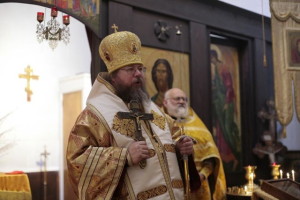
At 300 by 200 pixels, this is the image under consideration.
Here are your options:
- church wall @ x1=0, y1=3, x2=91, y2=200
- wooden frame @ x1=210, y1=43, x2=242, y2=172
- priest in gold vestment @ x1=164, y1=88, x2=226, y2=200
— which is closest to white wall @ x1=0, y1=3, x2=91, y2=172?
church wall @ x1=0, y1=3, x2=91, y2=200

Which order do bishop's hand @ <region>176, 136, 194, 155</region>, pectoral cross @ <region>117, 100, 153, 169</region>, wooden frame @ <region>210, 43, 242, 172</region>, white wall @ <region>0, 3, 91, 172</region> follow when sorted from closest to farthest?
pectoral cross @ <region>117, 100, 153, 169</region>, bishop's hand @ <region>176, 136, 194, 155</region>, wooden frame @ <region>210, 43, 242, 172</region>, white wall @ <region>0, 3, 91, 172</region>

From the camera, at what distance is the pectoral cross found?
9.36ft

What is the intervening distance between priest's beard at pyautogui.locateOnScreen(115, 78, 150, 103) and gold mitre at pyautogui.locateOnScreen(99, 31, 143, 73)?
0.14 m

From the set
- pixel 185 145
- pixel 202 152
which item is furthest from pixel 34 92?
pixel 185 145

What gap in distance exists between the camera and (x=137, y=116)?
294 cm

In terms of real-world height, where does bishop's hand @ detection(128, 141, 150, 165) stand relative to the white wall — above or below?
below

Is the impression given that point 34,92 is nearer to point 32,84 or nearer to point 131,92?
point 32,84

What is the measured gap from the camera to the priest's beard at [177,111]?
480cm

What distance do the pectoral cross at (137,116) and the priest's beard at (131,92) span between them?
0.24ft

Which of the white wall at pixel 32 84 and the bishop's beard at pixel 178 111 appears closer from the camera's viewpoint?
the bishop's beard at pixel 178 111

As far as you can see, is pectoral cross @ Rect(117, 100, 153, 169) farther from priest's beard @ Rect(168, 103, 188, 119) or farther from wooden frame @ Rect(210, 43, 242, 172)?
wooden frame @ Rect(210, 43, 242, 172)

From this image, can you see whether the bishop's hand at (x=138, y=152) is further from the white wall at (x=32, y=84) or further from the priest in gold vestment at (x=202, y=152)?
the white wall at (x=32, y=84)

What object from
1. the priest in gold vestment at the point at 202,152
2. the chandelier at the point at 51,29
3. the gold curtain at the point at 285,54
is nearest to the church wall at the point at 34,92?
the chandelier at the point at 51,29

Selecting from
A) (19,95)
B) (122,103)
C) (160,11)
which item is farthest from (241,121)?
(122,103)
